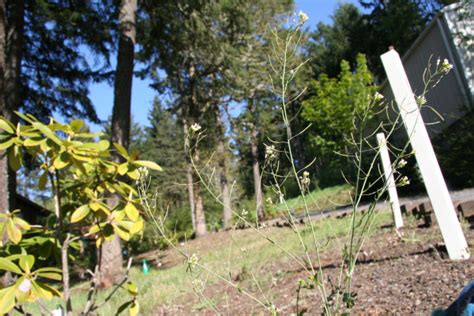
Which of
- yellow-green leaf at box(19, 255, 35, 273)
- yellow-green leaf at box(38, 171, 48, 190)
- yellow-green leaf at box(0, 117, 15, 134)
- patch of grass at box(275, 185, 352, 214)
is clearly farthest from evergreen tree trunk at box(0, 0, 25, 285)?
yellow-green leaf at box(19, 255, 35, 273)

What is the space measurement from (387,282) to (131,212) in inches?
83.4

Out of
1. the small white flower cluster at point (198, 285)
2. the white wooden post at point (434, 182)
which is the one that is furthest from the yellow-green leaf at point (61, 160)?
the white wooden post at point (434, 182)

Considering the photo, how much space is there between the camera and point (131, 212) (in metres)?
1.81

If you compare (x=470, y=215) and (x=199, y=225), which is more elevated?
(x=199, y=225)

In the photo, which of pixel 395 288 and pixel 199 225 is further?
pixel 199 225

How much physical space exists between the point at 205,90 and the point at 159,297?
1223 cm

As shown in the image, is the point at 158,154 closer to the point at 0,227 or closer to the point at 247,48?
the point at 247,48

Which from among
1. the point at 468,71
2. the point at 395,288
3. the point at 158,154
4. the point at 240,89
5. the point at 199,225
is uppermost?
the point at 158,154

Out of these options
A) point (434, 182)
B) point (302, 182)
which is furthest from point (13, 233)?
point (434, 182)

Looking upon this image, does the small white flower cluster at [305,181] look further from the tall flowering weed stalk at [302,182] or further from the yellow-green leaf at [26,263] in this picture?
the yellow-green leaf at [26,263]

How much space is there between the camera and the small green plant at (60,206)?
1.57 meters

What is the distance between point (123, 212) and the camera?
1.84 metres

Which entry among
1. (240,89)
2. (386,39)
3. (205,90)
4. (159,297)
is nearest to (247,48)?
(240,89)

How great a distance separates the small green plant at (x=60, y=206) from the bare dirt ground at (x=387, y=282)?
19.3 inches
